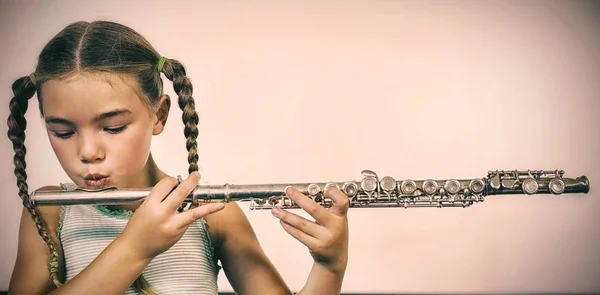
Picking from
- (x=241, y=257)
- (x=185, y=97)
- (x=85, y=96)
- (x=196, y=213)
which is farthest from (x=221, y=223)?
(x=85, y=96)

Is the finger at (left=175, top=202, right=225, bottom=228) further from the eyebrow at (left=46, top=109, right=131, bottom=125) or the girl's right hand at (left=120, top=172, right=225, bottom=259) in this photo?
the eyebrow at (left=46, top=109, right=131, bottom=125)

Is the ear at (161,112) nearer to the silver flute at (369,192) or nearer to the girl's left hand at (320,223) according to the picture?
the silver flute at (369,192)

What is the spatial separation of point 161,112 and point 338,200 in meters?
0.49

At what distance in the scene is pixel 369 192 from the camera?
1.12 metres

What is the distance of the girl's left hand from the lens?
105cm

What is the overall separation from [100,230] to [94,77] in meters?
0.36

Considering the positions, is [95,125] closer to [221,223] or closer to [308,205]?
[221,223]

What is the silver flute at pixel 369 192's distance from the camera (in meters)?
1.08

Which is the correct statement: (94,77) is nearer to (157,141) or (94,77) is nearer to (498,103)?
(157,141)

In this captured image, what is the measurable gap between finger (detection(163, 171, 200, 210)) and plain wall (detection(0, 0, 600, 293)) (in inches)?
11.9

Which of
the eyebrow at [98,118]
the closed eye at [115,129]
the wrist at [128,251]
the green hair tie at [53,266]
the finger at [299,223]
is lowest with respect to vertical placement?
the green hair tie at [53,266]

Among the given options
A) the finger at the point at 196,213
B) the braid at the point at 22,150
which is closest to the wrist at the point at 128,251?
the finger at the point at 196,213

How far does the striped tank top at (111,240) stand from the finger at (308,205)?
0.29 meters

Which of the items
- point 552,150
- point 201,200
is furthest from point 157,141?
point 552,150
